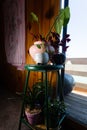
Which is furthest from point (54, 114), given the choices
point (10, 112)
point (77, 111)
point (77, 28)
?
point (77, 28)

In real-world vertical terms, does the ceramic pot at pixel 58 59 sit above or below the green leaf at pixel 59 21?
below

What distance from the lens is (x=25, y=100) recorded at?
1194 mm

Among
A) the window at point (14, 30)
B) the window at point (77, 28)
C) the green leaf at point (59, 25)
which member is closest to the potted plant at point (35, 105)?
the green leaf at point (59, 25)

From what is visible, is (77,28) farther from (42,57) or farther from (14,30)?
(14,30)

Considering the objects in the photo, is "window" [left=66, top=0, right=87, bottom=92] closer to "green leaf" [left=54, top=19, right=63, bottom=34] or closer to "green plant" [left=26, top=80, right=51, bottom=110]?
"green leaf" [left=54, top=19, right=63, bottom=34]

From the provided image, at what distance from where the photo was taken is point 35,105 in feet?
3.96

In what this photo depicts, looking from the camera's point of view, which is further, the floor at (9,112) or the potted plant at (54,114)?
the floor at (9,112)

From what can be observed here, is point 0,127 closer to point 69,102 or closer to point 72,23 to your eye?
point 69,102

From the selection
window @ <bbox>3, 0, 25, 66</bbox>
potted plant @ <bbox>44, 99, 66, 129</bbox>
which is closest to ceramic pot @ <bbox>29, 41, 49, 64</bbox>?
potted plant @ <bbox>44, 99, 66, 129</bbox>

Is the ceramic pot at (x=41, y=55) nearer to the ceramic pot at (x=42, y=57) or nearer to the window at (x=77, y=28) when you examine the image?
the ceramic pot at (x=42, y=57)

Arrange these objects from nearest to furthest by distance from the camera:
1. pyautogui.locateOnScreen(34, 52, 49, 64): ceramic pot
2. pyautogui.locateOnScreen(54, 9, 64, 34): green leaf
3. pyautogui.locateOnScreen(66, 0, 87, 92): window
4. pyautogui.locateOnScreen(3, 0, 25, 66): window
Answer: pyautogui.locateOnScreen(34, 52, 49, 64): ceramic pot, pyautogui.locateOnScreen(54, 9, 64, 34): green leaf, pyautogui.locateOnScreen(66, 0, 87, 92): window, pyautogui.locateOnScreen(3, 0, 25, 66): window

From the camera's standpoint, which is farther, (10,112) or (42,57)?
(10,112)

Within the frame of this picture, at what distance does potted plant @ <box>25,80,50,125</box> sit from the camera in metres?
1.15

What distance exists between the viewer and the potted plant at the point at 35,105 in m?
1.15
